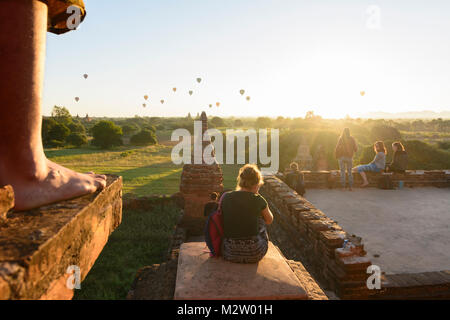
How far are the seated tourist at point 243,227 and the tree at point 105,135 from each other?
32.2m

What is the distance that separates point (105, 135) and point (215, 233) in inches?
1274

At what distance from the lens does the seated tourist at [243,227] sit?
2621mm

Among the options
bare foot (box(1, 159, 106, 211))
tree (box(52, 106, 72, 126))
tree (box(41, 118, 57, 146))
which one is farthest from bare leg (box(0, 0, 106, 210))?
tree (box(52, 106, 72, 126))

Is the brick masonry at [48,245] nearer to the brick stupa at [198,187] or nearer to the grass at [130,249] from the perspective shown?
the grass at [130,249]

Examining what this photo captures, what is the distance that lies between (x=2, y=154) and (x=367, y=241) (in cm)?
580

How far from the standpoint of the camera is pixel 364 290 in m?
3.87

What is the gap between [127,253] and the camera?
6227mm

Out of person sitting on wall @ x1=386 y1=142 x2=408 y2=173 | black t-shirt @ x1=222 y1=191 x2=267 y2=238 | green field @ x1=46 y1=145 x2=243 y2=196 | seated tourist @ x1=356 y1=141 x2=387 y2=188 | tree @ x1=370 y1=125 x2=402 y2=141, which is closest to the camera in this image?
black t-shirt @ x1=222 y1=191 x2=267 y2=238

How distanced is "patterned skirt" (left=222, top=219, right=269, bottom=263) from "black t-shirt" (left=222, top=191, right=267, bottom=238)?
57 mm

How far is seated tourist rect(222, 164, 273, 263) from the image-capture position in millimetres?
2621

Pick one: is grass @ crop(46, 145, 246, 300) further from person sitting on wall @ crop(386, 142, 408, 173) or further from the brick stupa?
person sitting on wall @ crop(386, 142, 408, 173)

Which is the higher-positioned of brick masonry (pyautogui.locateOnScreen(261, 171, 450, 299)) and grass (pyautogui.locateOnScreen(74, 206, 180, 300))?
brick masonry (pyautogui.locateOnScreen(261, 171, 450, 299))

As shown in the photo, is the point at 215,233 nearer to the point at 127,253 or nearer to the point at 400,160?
the point at 127,253

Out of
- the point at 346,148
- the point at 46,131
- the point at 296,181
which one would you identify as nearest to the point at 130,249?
the point at 296,181
